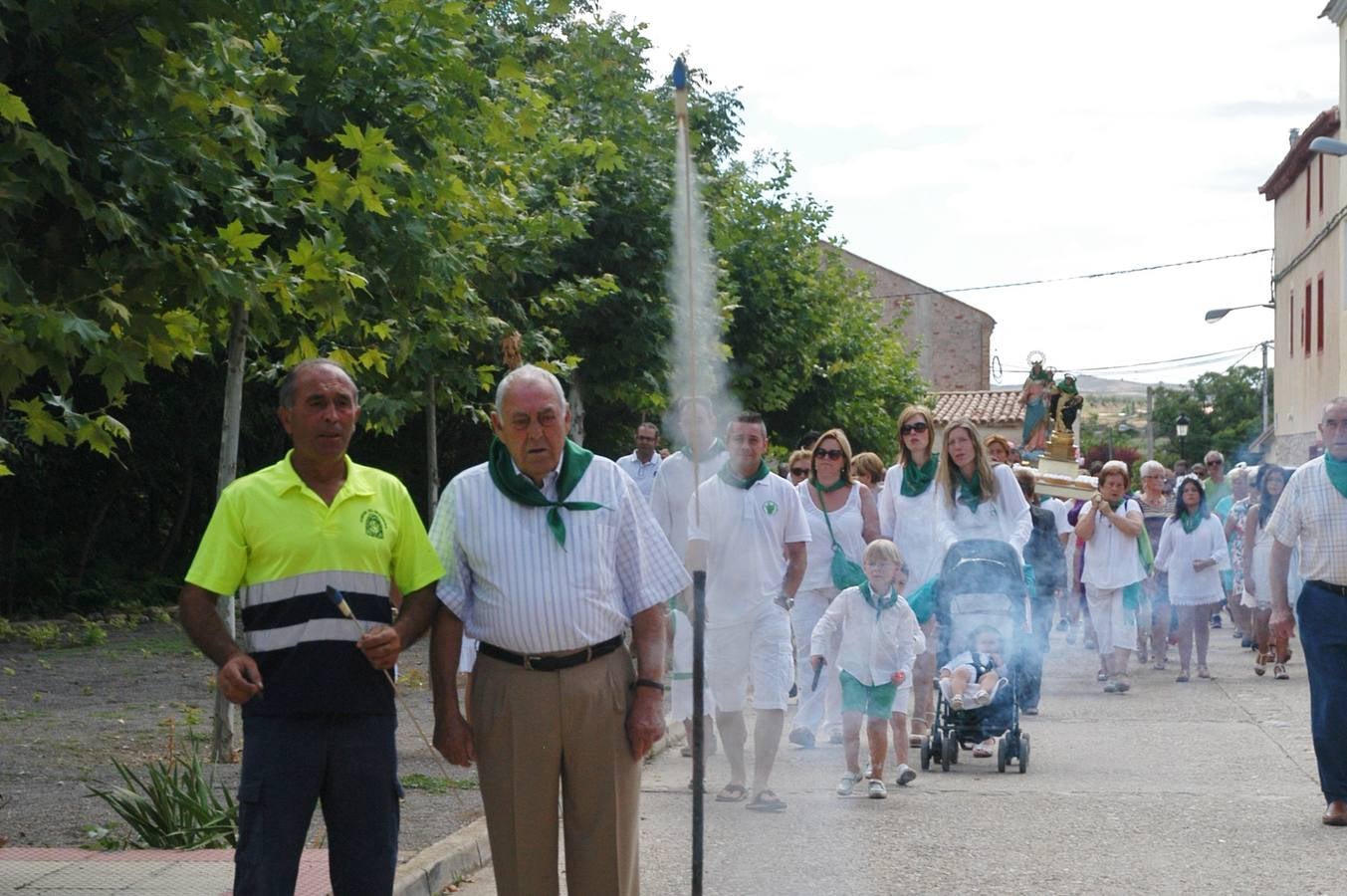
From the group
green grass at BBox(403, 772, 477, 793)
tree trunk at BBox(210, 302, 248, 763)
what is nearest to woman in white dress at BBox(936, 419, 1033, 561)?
green grass at BBox(403, 772, 477, 793)

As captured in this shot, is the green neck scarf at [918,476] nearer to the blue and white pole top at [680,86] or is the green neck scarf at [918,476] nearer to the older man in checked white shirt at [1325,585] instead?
the older man in checked white shirt at [1325,585]

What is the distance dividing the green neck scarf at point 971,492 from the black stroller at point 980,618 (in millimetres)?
303

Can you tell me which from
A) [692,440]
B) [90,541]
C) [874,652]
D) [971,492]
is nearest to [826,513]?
[971,492]

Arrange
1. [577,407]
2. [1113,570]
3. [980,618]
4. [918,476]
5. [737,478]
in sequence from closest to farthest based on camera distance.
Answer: [737,478] < [980,618] < [918,476] < [1113,570] < [577,407]

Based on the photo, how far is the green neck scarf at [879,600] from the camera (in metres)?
10.3

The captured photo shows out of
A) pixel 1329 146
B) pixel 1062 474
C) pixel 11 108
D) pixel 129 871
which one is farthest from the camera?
pixel 1329 146

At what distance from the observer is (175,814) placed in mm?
7875

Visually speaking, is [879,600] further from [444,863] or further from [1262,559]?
[1262,559]

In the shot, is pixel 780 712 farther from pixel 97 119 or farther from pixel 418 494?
pixel 418 494

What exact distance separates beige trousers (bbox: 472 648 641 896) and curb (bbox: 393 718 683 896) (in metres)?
1.60

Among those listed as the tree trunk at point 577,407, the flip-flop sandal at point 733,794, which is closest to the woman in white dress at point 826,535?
the flip-flop sandal at point 733,794

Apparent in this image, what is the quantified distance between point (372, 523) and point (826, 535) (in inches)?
279

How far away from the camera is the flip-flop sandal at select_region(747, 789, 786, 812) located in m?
9.52

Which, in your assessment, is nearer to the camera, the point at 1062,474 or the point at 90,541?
the point at 90,541
